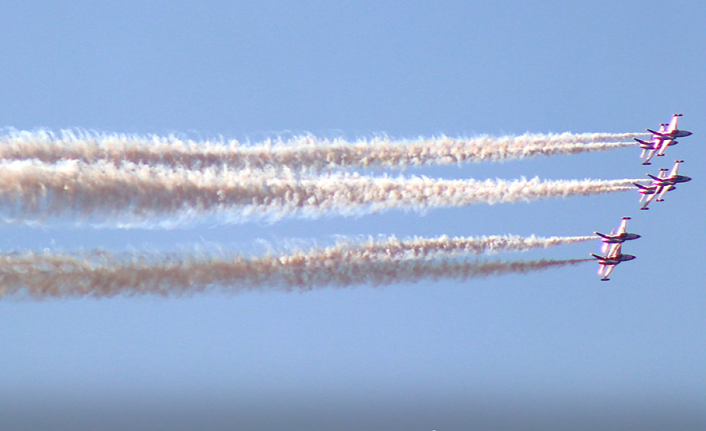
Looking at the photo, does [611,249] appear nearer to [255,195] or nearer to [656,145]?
[656,145]

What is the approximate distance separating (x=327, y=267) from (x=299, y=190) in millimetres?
2708

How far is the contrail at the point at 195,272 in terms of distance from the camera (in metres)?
25.4

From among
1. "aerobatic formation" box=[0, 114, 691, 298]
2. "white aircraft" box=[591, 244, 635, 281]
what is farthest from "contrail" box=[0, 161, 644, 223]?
"white aircraft" box=[591, 244, 635, 281]

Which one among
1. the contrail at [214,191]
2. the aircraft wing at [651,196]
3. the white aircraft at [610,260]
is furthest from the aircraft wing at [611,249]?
the contrail at [214,191]

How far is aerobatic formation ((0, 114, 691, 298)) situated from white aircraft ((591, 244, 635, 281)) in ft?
33.9

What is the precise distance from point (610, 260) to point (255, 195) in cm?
2780

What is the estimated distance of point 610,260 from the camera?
171ft

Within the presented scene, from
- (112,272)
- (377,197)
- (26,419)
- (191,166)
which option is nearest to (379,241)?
(377,197)

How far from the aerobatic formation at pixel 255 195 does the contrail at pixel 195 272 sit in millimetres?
32

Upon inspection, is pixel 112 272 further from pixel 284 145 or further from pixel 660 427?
pixel 660 427

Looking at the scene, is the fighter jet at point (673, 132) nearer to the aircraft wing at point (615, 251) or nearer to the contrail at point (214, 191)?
the aircraft wing at point (615, 251)

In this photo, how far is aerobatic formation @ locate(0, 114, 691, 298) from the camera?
2527cm

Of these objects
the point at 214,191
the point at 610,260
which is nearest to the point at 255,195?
the point at 214,191

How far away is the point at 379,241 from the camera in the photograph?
111ft
